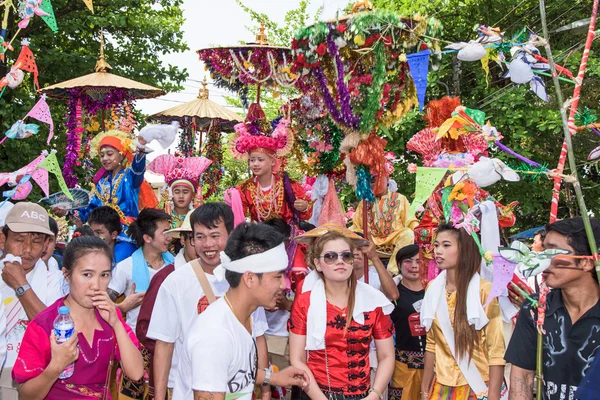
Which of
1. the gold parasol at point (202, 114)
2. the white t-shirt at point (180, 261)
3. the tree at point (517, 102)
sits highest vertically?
the tree at point (517, 102)

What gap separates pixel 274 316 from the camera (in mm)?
6172

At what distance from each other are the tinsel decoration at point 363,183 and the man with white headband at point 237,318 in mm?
2455

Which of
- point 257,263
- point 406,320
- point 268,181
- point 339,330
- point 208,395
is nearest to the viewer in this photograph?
point 208,395

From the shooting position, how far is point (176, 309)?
13.1 ft

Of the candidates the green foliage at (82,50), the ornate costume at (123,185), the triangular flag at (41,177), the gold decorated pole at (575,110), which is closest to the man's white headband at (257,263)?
the gold decorated pole at (575,110)

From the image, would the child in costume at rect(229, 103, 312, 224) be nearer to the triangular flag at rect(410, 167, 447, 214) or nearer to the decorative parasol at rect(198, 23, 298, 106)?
the decorative parasol at rect(198, 23, 298, 106)

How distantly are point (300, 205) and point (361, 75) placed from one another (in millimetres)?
1630

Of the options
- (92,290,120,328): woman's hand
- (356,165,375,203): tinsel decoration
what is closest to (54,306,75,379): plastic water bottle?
(92,290,120,328): woman's hand

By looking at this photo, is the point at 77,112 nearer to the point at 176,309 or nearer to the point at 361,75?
the point at 361,75

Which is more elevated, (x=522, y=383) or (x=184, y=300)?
(x=184, y=300)

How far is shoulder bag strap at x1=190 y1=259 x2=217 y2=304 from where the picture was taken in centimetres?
A: 401

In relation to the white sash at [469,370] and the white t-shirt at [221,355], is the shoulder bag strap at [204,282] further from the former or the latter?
the white sash at [469,370]

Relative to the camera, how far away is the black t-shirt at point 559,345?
304cm

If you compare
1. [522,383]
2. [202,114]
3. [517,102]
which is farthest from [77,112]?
[517,102]
